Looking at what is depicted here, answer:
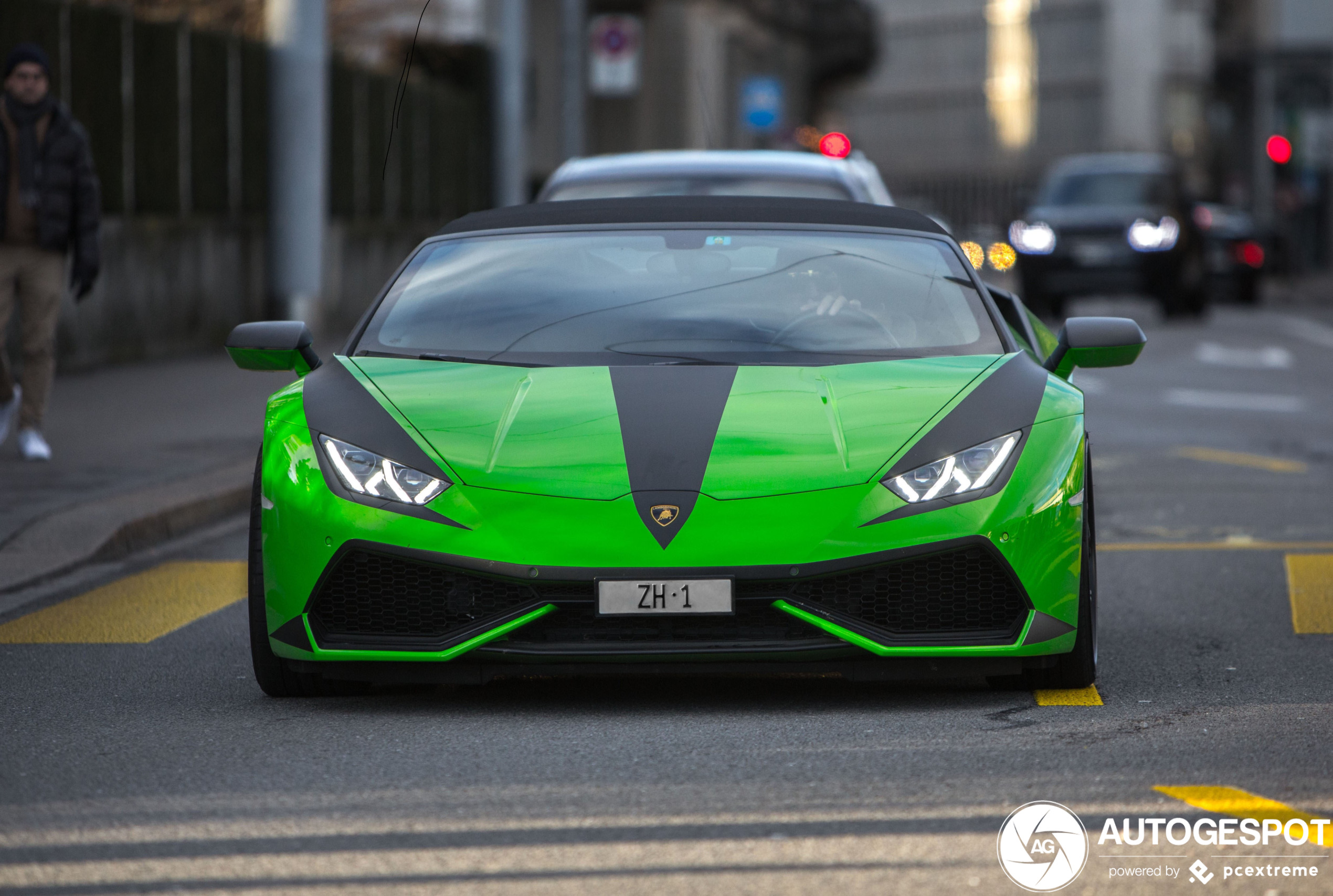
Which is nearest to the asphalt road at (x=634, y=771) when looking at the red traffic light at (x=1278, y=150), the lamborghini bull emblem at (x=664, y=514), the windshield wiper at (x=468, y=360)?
the lamborghini bull emblem at (x=664, y=514)

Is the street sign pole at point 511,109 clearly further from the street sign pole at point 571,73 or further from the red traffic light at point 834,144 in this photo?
the red traffic light at point 834,144

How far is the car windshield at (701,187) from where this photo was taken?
10586mm

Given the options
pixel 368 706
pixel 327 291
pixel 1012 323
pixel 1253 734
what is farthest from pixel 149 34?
pixel 1253 734

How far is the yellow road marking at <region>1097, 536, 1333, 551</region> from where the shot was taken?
8719 mm

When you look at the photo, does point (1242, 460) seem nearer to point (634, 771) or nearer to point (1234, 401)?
point (1234, 401)

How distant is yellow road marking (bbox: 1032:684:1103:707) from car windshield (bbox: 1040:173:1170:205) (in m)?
22.1

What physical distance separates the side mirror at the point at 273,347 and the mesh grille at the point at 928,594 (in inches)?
69.0

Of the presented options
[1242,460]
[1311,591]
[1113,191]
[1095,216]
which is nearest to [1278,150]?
[1113,191]

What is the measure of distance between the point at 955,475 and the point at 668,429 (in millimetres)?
691

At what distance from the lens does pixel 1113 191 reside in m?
27.4

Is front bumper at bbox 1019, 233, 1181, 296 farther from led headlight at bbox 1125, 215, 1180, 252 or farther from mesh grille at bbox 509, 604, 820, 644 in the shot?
mesh grille at bbox 509, 604, 820, 644

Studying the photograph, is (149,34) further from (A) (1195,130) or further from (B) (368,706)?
(A) (1195,130)

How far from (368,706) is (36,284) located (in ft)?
19.3

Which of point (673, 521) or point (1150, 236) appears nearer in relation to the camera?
point (673, 521)
